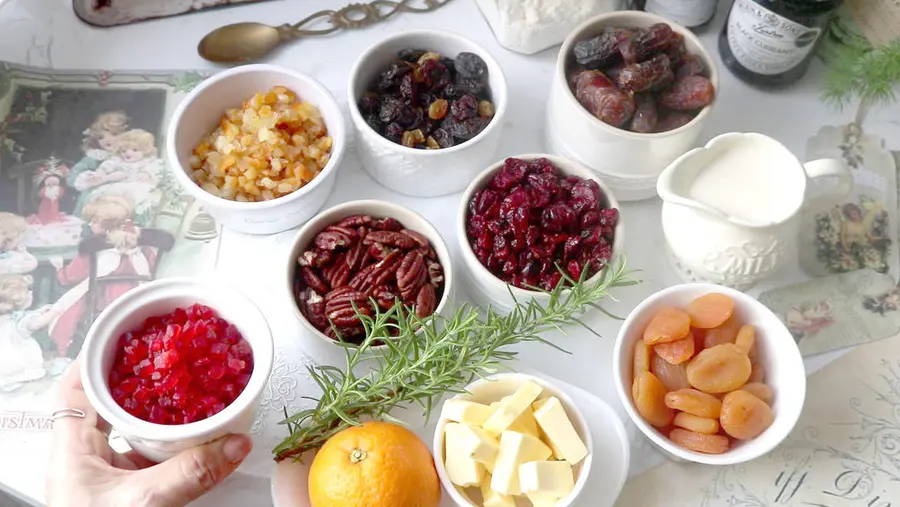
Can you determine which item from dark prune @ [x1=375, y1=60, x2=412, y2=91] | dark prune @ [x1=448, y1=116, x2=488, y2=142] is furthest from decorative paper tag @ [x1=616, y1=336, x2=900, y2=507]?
dark prune @ [x1=375, y1=60, x2=412, y2=91]

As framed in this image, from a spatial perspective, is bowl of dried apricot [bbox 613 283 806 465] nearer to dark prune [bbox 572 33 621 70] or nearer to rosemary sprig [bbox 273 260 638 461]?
rosemary sprig [bbox 273 260 638 461]

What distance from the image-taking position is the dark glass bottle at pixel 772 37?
3.32ft

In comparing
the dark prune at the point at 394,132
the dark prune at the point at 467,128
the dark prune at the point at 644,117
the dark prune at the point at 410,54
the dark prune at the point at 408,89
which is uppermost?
the dark prune at the point at 644,117

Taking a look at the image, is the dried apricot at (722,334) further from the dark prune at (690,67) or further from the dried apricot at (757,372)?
the dark prune at (690,67)

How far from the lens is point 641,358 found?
3.02 ft

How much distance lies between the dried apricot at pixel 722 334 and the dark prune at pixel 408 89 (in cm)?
46

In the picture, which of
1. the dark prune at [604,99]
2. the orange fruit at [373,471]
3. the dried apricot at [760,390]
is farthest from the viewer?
the dark prune at [604,99]

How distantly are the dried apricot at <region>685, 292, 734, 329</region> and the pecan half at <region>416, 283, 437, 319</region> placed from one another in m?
0.28

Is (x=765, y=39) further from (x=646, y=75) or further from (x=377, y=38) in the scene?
(x=377, y=38)

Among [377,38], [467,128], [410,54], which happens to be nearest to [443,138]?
[467,128]

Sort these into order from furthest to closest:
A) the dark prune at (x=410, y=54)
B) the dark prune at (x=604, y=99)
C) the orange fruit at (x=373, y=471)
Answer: the dark prune at (x=410, y=54), the dark prune at (x=604, y=99), the orange fruit at (x=373, y=471)

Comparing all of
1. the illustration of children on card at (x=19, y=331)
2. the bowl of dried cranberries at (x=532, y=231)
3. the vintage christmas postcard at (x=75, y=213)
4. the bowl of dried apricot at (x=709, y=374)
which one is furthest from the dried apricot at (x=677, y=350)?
the illustration of children on card at (x=19, y=331)

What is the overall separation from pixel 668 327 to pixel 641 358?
5cm

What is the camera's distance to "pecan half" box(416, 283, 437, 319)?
935 mm
